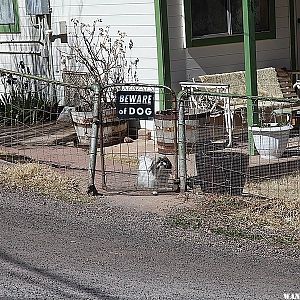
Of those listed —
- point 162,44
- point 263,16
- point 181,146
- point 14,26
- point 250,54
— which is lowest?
point 181,146

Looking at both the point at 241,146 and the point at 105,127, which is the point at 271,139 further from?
the point at 105,127

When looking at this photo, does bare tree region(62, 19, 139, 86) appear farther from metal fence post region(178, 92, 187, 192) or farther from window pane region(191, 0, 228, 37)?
metal fence post region(178, 92, 187, 192)

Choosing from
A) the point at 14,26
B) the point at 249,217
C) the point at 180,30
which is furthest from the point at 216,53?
the point at 249,217

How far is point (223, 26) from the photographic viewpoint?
1246cm

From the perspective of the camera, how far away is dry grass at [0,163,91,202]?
8508 mm

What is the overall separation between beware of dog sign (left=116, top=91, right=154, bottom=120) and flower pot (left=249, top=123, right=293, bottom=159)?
2.20m

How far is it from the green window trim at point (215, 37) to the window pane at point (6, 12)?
4125 mm

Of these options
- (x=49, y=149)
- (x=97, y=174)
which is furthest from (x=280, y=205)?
(x=49, y=149)

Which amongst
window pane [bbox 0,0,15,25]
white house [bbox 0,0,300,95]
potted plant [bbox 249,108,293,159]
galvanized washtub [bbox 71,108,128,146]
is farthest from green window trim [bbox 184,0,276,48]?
window pane [bbox 0,0,15,25]

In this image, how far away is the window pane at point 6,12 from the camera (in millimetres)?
14585

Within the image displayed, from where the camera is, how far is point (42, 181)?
29.3 ft

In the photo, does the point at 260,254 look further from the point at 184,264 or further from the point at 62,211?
the point at 62,211

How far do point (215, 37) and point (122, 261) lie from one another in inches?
257

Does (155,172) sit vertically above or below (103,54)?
below
